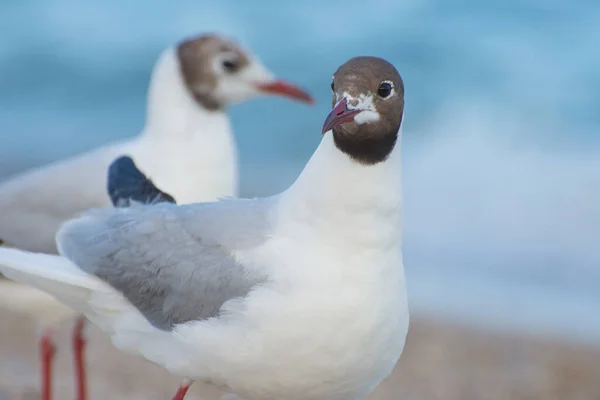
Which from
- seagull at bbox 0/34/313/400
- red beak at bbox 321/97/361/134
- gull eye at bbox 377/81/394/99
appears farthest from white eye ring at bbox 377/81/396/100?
seagull at bbox 0/34/313/400

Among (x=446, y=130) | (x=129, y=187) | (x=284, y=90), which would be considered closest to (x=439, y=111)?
(x=446, y=130)

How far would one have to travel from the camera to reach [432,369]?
6.48 m

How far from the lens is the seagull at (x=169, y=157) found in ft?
17.4

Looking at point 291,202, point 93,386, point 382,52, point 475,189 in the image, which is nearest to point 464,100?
point 382,52

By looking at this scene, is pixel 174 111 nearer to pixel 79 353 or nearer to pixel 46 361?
pixel 79 353

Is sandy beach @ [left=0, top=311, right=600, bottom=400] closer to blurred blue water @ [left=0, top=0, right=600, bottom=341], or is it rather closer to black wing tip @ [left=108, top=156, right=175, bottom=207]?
blurred blue water @ [left=0, top=0, right=600, bottom=341]

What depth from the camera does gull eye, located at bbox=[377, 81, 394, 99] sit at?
3396 mm

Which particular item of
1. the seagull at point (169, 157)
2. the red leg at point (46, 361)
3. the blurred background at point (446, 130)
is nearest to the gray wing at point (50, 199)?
the seagull at point (169, 157)

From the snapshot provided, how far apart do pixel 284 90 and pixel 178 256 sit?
268 centimetres

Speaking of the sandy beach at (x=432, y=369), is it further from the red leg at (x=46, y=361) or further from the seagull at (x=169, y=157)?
the seagull at (x=169, y=157)

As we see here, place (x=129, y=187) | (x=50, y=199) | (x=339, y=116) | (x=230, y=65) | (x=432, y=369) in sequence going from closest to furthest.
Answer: (x=339, y=116)
(x=129, y=187)
(x=50, y=199)
(x=230, y=65)
(x=432, y=369)

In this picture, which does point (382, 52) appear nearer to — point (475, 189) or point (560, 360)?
point (475, 189)

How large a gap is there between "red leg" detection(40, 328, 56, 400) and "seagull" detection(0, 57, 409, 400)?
163 centimetres

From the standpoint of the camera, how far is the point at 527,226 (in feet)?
29.4
